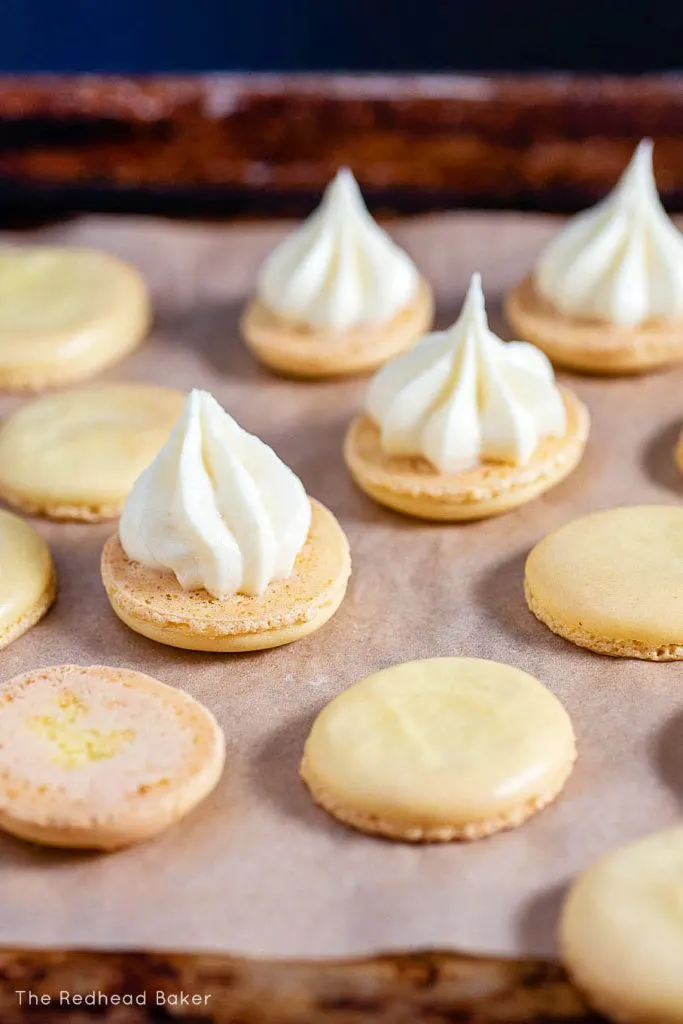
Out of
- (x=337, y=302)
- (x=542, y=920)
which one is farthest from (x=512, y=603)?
(x=337, y=302)

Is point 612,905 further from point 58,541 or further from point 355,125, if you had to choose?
point 355,125

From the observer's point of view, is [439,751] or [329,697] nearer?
[439,751]

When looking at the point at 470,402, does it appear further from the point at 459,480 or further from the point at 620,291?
the point at 620,291

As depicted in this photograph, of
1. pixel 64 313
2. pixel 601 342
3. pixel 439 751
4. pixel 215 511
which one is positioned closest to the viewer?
pixel 439 751

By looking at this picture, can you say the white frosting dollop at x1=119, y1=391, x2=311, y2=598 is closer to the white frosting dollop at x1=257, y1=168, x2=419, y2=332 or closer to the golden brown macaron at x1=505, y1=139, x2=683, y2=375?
the white frosting dollop at x1=257, y1=168, x2=419, y2=332

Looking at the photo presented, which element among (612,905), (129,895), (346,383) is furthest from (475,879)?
(346,383)

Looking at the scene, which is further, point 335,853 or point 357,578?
point 357,578
